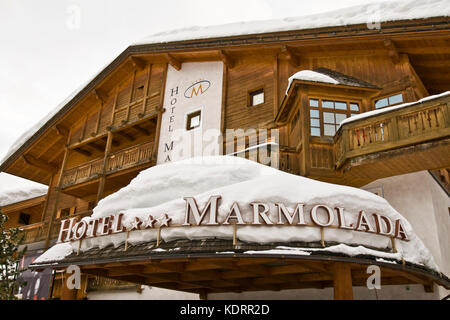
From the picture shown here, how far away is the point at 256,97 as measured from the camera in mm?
15922

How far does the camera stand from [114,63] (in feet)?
67.1

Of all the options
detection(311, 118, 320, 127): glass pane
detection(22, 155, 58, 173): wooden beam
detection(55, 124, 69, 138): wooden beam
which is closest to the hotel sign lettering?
detection(311, 118, 320, 127): glass pane

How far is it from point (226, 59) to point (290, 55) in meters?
3.02

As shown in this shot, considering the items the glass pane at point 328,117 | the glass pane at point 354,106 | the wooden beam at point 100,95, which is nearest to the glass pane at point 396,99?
the glass pane at point 354,106

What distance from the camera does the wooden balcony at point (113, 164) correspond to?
58.2 feet

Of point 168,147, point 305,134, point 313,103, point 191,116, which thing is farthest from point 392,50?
point 168,147

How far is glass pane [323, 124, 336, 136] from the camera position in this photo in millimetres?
12219

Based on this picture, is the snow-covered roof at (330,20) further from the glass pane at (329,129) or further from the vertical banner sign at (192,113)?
the glass pane at (329,129)

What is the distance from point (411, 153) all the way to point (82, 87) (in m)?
17.4

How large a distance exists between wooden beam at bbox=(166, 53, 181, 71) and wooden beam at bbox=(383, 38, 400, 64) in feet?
30.0

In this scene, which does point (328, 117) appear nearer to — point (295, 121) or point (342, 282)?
point (295, 121)

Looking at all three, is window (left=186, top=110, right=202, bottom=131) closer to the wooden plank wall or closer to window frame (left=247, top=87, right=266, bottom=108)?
the wooden plank wall

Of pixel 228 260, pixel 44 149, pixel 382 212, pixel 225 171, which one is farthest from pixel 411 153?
pixel 44 149
